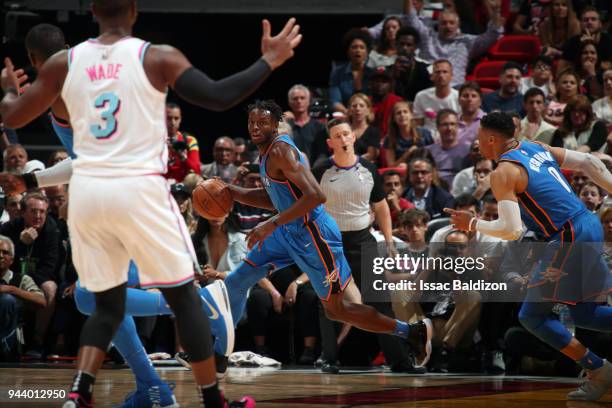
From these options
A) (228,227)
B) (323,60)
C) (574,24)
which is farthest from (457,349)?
(323,60)

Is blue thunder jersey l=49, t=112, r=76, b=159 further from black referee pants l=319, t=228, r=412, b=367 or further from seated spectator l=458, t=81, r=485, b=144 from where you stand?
seated spectator l=458, t=81, r=485, b=144

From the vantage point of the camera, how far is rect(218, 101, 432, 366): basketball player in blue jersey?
6160mm

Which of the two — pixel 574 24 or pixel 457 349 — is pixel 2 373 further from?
pixel 574 24

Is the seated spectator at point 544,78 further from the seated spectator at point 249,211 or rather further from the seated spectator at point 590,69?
the seated spectator at point 249,211

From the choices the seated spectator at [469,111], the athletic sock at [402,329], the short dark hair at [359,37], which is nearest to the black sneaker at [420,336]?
the athletic sock at [402,329]

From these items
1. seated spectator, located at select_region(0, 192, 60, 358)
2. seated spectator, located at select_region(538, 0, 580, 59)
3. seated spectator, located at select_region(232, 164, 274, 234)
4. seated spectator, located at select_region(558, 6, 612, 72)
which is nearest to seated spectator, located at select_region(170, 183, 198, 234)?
seated spectator, located at select_region(232, 164, 274, 234)

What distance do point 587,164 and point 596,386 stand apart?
143 cm

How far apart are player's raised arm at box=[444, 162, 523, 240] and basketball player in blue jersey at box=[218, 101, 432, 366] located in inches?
38.2

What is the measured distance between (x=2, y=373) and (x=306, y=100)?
4.77m

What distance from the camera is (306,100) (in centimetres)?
1067

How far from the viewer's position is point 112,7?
4172mm

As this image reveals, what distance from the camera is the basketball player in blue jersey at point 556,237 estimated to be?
5.93 m

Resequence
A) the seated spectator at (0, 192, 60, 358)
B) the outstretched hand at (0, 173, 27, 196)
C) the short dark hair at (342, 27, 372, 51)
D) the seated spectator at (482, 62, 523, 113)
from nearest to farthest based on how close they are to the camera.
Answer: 1. the outstretched hand at (0, 173, 27, 196)
2. the seated spectator at (0, 192, 60, 358)
3. the seated spectator at (482, 62, 523, 113)
4. the short dark hair at (342, 27, 372, 51)

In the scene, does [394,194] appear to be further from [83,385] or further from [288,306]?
[83,385]
